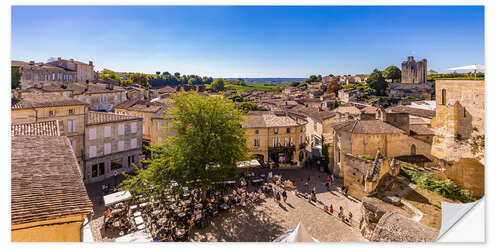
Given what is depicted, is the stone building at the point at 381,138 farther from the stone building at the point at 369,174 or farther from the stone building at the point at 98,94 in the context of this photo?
the stone building at the point at 98,94

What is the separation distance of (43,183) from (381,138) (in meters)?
14.2

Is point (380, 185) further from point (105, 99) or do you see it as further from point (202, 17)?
point (105, 99)

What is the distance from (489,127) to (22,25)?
11.6 meters

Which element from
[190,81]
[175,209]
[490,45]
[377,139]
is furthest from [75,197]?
[190,81]

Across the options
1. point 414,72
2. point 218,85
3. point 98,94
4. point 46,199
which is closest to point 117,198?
point 46,199

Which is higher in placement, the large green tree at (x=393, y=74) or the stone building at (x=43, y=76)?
the large green tree at (x=393, y=74)

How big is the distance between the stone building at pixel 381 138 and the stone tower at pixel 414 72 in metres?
23.7

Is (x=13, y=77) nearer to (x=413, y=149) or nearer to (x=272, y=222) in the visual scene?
(x=272, y=222)

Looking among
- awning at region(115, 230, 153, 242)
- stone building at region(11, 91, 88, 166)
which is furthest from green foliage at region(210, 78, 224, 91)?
awning at region(115, 230, 153, 242)

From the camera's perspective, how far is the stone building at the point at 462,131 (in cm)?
638

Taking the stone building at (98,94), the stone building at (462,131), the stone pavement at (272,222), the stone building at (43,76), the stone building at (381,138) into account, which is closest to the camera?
the stone building at (462,131)

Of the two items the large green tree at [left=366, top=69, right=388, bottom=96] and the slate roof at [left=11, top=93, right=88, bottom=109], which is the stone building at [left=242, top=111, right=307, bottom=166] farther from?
the large green tree at [left=366, top=69, right=388, bottom=96]

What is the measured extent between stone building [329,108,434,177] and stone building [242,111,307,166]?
4.13 m

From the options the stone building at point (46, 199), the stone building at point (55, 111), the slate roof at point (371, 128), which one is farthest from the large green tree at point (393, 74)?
the stone building at point (46, 199)
